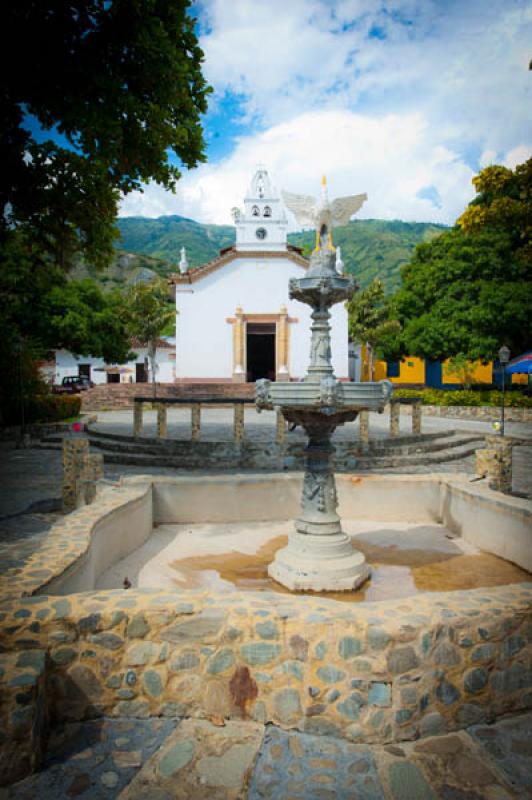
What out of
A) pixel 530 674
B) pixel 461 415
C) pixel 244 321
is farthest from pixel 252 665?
pixel 244 321

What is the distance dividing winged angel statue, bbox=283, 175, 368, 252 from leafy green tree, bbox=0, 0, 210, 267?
344cm

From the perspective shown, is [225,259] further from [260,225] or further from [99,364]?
[99,364]

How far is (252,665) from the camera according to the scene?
123 inches

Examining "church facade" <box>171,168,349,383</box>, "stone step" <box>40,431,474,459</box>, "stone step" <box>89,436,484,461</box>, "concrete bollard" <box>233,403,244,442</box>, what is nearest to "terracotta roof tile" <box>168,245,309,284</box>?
"church facade" <box>171,168,349,383</box>

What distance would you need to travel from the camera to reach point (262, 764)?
2.81 meters

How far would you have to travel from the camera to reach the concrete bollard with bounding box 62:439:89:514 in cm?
698

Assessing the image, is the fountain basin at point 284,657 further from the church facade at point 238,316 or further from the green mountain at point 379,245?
the green mountain at point 379,245

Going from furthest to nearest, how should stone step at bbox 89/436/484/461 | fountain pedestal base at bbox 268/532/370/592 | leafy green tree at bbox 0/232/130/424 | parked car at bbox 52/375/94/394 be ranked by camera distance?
parked car at bbox 52/375/94/394, leafy green tree at bbox 0/232/130/424, stone step at bbox 89/436/484/461, fountain pedestal base at bbox 268/532/370/592

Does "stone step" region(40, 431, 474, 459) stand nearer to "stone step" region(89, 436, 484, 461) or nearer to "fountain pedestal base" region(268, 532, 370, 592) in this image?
"stone step" region(89, 436, 484, 461)

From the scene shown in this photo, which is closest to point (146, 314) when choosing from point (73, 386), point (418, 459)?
point (73, 386)

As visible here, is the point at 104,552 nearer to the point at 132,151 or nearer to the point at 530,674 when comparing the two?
the point at 530,674

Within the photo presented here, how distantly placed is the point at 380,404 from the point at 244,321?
88.5ft

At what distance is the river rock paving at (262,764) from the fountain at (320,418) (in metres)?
2.33

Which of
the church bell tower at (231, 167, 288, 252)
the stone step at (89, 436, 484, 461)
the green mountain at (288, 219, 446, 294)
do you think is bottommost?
the stone step at (89, 436, 484, 461)
